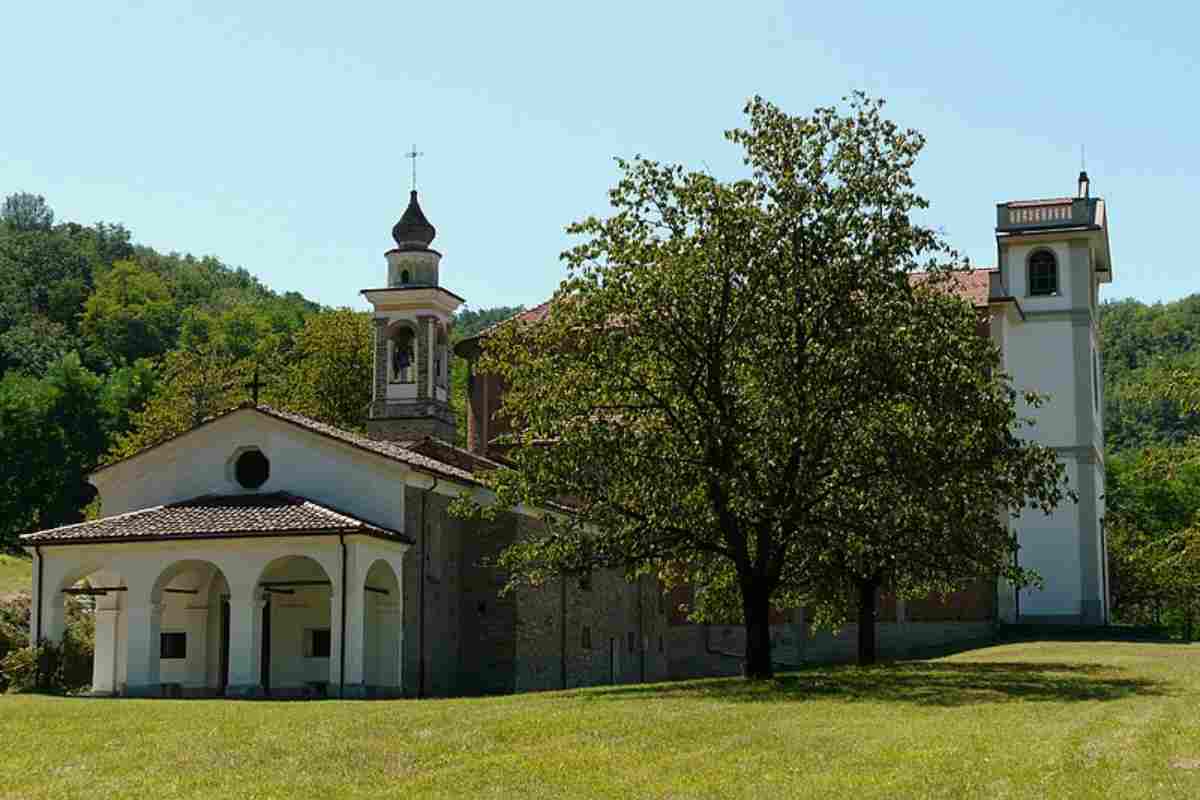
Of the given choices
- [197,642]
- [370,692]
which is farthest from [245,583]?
[197,642]

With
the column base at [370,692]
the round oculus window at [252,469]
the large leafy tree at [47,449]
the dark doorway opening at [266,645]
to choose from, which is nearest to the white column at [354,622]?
the column base at [370,692]

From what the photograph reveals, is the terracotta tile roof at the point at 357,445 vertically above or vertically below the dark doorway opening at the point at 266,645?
above

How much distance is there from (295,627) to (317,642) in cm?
61

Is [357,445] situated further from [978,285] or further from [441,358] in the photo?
[978,285]

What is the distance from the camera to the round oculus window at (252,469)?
35812mm

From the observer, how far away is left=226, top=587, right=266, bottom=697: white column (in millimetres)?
31609

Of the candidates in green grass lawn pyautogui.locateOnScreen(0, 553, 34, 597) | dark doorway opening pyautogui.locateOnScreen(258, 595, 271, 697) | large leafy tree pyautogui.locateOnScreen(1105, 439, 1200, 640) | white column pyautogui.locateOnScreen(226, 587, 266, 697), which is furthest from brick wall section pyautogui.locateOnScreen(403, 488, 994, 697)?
green grass lawn pyautogui.locateOnScreen(0, 553, 34, 597)

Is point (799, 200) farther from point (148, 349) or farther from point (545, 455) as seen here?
point (148, 349)

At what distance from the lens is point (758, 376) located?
27.5 m

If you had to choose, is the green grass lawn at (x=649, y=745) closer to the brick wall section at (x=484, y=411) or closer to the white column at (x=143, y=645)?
the white column at (x=143, y=645)

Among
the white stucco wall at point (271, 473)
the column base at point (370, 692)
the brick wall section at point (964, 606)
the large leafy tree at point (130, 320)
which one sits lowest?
the column base at point (370, 692)

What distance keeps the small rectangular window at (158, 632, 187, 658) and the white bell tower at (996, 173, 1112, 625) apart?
26049 millimetres

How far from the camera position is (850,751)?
1617 cm

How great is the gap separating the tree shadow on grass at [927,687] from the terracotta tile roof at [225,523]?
25.4 ft
